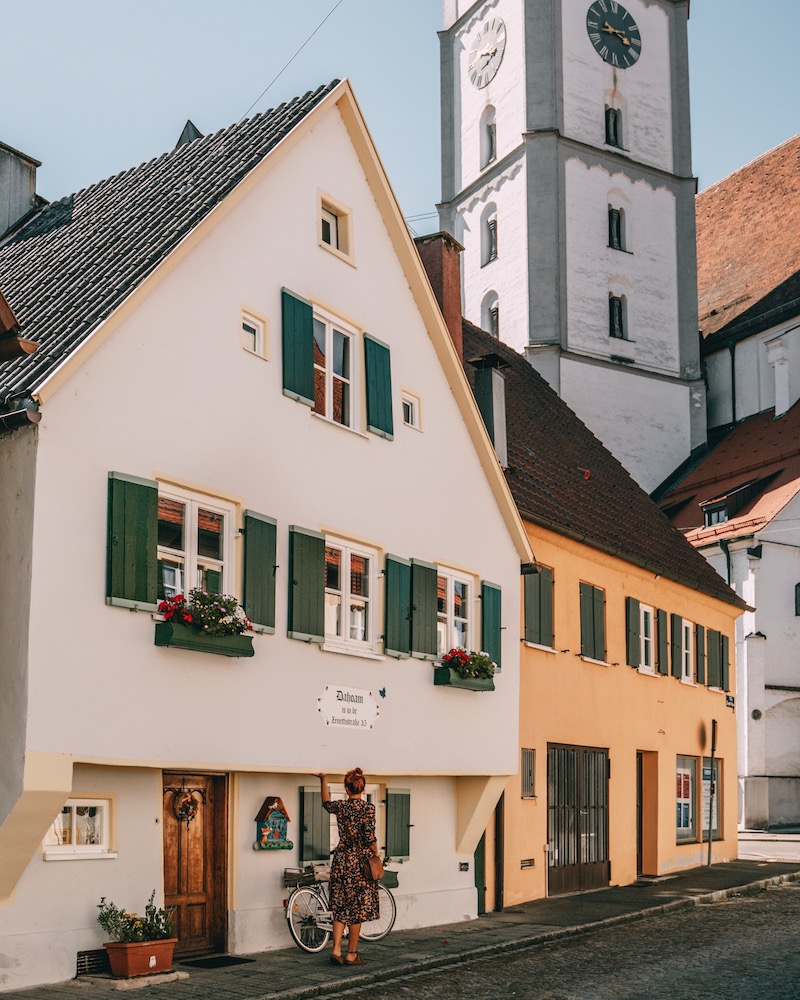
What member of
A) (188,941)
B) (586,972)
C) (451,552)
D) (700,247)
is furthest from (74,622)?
(700,247)

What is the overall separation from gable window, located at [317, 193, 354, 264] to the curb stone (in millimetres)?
7601

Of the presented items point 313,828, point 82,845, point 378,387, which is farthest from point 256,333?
point 82,845

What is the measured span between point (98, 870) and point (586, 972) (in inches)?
182

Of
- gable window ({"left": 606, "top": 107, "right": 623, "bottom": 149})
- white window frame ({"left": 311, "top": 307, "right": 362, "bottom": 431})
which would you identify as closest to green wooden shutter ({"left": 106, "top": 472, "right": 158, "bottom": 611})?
white window frame ({"left": 311, "top": 307, "right": 362, "bottom": 431})

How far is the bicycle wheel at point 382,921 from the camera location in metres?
15.2

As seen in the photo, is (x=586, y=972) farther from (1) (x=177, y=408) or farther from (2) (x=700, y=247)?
(2) (x=700, y=247)

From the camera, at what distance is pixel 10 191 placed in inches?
756

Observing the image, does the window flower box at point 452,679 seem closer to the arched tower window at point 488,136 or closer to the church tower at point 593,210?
the church tower at point 593,210

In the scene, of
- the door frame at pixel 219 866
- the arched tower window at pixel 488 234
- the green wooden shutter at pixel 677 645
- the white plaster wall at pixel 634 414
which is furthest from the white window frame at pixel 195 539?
the arched tower window at pixel 488 234

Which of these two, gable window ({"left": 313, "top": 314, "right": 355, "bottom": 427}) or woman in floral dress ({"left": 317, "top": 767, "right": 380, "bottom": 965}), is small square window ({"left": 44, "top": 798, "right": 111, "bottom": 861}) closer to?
woman in floral dress ({"left": 317, "top": 767, "right": 380, "bottom": 965})

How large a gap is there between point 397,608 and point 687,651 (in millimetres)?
12147

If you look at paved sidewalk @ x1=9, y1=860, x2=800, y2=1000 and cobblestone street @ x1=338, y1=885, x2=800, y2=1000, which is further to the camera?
cobblestone street @ x1=338, y1=885, x2=800, y2=1000

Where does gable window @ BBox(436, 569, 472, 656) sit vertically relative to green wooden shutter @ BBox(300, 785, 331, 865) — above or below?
above

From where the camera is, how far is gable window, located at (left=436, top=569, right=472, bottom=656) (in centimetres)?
1720
